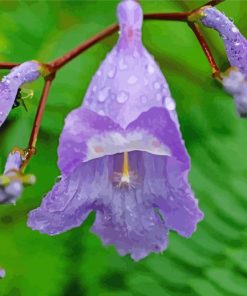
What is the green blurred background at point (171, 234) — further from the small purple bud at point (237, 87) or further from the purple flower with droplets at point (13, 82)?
the small purple bud at point (237, 87)

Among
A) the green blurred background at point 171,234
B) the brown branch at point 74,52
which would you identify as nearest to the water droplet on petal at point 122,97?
the brown branch at point 74,52

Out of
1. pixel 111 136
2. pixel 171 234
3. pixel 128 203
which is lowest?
pixel 171 234

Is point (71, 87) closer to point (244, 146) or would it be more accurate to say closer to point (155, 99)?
→ point (244, 146)

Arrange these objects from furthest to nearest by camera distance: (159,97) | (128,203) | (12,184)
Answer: (128,203), (159,97), (12,184)

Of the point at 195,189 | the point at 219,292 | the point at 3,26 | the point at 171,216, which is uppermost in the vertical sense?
the point at 3,26

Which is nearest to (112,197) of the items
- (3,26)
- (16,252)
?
(16,252)

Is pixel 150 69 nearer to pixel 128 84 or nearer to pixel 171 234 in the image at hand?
pixel 128 84

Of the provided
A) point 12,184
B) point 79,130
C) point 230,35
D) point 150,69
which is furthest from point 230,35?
point 12,184
